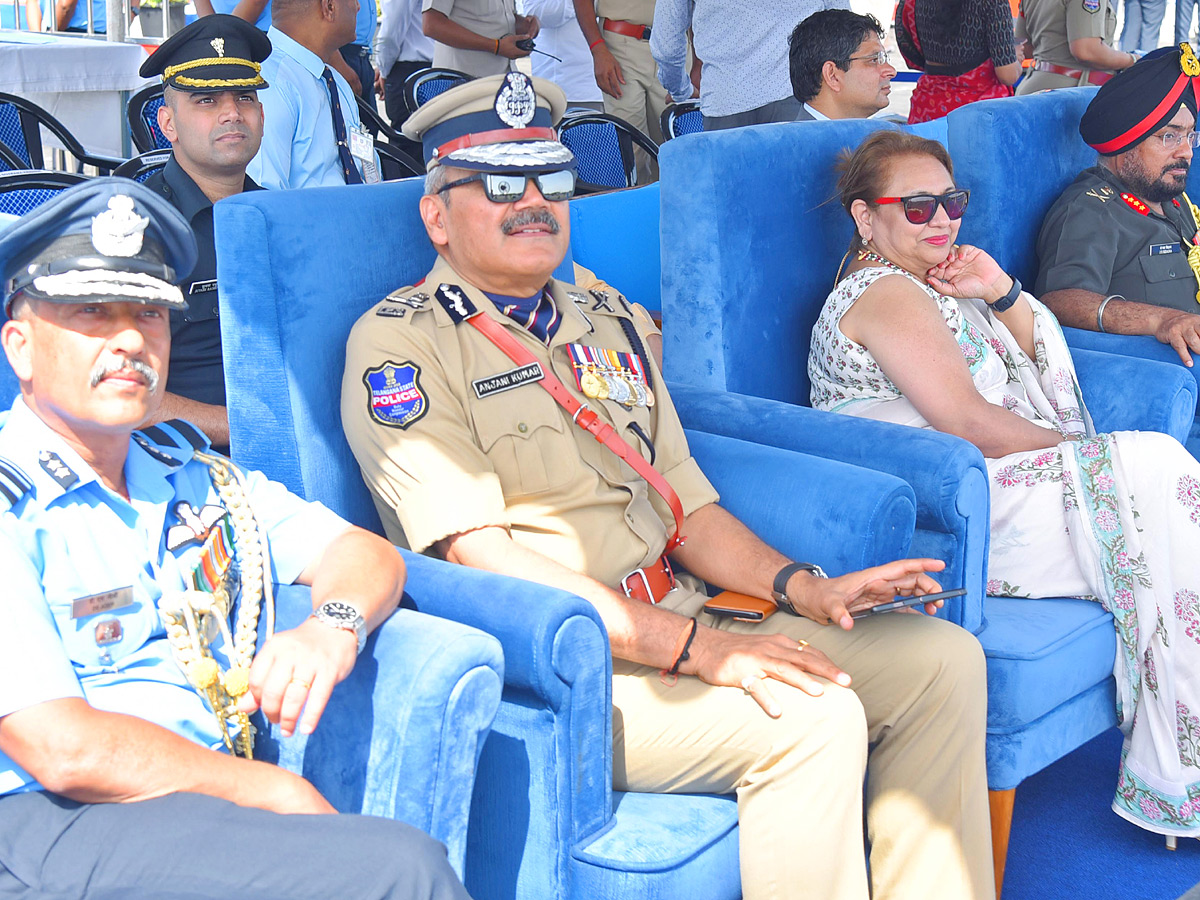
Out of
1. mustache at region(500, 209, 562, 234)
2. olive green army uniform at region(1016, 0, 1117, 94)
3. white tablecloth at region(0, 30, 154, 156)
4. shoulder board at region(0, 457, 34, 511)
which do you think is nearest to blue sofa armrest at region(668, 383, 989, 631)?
mustache at region(500, 209, 562, 234)

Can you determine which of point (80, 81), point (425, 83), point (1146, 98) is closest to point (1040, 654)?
point (1146, 98)

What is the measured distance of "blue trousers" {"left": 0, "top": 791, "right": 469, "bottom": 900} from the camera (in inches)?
51.3

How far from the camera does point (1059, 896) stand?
2.27m

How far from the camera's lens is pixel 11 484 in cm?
142

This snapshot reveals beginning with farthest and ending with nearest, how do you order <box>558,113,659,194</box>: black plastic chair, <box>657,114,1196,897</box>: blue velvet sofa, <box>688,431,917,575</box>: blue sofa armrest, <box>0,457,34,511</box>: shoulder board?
<box>558,113,659,194</box>: black plastic chair < <box>657,114,1196,897</box>: blue velvet sofa < <box>688,431,917,575</box>: blue sofa armrest < <box>0,457,34,511</box>: shoulder board

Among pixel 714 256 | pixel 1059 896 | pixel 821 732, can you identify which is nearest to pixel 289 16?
pixel 714 256

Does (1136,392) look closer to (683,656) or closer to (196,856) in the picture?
(683,656)

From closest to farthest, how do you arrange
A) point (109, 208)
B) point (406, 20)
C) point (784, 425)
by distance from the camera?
point (109, 208) → point (784, 425) → point (406, 20)

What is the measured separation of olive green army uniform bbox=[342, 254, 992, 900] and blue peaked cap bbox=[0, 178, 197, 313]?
1.64 feet

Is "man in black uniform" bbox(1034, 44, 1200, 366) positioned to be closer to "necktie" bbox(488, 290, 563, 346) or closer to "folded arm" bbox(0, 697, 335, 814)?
"necktie" bbox(488, 290, 563, 346)

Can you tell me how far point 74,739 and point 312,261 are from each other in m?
0.97

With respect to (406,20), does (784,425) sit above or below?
below

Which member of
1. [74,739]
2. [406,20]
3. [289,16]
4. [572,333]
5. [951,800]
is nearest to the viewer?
[74,739]

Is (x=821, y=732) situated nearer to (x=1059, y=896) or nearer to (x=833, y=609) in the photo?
(x=833, y=609)
